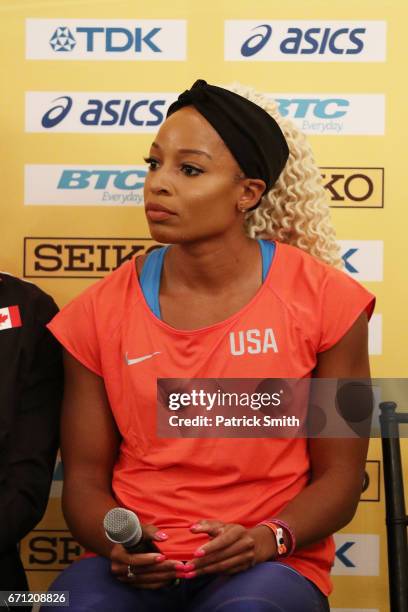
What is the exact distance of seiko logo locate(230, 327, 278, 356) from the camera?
169 cm

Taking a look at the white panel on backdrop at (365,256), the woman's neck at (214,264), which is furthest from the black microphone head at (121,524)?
the white panel on backdrop at (365,256)

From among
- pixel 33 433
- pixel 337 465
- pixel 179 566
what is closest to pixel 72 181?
pixel 33 433

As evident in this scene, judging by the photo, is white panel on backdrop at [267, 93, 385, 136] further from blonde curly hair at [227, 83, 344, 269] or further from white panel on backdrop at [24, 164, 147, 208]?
white panel on backdrop at [24, 164, 147, 208]

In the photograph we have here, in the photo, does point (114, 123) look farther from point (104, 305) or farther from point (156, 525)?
point (156, 525)

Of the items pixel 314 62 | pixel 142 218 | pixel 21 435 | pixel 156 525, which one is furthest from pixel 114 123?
pixel 156 525

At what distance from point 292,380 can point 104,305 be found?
40cm

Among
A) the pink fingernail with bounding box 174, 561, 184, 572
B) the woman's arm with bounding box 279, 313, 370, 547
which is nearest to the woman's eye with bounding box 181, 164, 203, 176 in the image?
the woman's arm with bounding box 279, 313, 370, 547

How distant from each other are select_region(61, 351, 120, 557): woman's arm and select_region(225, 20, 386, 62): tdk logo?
950 millimetres

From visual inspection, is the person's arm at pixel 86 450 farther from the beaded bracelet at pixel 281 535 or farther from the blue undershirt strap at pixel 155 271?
the beaded bracelet at pixel 281 535

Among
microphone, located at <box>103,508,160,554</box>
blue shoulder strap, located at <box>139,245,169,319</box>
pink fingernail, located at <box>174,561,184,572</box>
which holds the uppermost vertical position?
blue shoulder strap, located at <box>139,245,169,319</box>

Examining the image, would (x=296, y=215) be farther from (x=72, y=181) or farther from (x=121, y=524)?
(x=121, y=524)

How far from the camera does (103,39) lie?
7.43ft

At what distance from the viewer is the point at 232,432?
1676 millimetres

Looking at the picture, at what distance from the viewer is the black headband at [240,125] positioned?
171 cm
